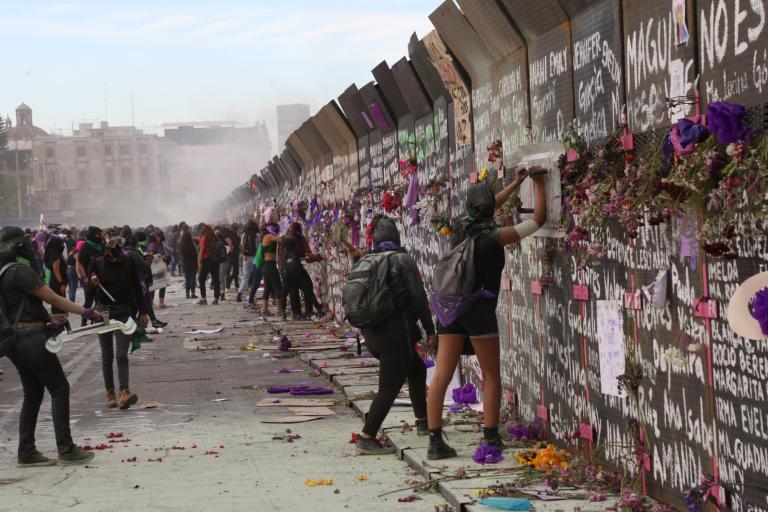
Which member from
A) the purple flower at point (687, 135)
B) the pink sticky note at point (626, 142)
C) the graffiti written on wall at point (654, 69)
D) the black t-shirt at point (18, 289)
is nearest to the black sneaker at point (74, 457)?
the black t-shirt at point (18, 289)

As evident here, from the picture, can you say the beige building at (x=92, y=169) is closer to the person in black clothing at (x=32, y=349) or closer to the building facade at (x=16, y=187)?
the building facade at (x=16, y=187)

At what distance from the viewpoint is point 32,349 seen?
9.45 meters

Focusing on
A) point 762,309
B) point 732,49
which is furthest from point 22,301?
point 762,309

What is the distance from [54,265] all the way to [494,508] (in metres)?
20.3

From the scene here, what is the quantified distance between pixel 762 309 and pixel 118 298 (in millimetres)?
8458

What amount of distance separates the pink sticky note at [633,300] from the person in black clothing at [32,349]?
14.3ft

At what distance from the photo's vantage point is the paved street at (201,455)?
25.8ft

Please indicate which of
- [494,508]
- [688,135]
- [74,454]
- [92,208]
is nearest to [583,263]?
[494,508]

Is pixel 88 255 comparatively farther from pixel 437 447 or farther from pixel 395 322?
pixel 437 447

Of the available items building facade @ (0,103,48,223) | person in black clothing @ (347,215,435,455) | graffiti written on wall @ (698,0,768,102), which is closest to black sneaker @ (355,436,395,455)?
person in black clothing @ (347,215,435,455)

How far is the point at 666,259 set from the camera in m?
6.44

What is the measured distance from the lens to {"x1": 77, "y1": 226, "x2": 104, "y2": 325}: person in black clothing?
14648 millimetres

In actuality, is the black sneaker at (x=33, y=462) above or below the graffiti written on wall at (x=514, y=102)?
below

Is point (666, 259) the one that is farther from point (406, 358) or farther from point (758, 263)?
point (406, 358)
